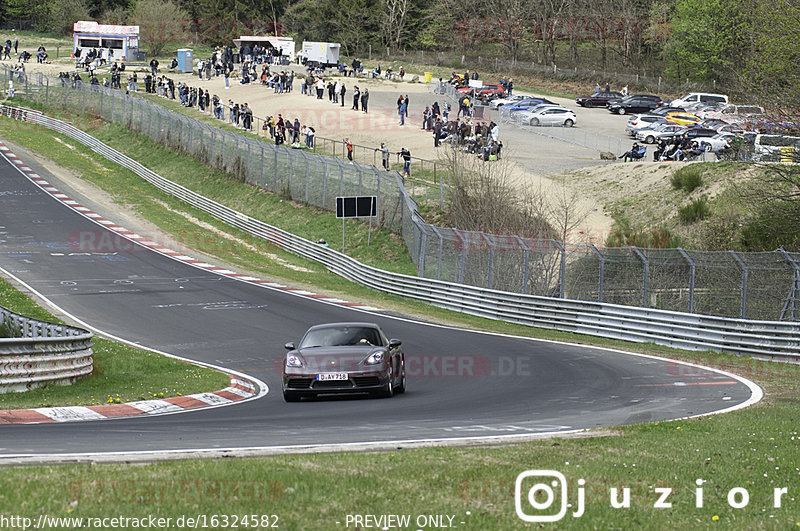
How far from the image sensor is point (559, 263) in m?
27.8

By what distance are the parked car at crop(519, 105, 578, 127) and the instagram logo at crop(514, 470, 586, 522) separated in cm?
6029

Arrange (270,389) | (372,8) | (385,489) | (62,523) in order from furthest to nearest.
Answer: (372,8)
(270,389)
(385,489)
(62,523)

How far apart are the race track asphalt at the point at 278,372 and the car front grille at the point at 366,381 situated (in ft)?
0.85

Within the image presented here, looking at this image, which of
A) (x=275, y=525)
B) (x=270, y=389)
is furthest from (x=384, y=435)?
(x=270, y=389)

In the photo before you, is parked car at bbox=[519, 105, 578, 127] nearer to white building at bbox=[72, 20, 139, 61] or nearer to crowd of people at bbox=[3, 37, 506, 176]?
crowd of people at bbox=[3, 37, 506, 176]

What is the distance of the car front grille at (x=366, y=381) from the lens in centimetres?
1527

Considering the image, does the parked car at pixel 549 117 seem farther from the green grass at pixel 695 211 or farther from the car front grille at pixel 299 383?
the car front grille at pixel 299 383

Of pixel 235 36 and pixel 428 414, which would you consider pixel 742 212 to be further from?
pixel 235 36

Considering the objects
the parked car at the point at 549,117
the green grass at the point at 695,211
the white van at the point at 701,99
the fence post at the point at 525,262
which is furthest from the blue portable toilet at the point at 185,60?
the fence post at the point at 525,262

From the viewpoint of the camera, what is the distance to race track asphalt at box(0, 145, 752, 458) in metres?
11.6

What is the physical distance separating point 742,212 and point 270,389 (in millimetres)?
27186

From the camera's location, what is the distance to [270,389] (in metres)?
17.6

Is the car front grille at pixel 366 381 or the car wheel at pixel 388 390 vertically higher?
the car front grille at pixel 366 381

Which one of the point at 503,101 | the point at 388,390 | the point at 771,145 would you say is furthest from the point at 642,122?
the point at 388,390
